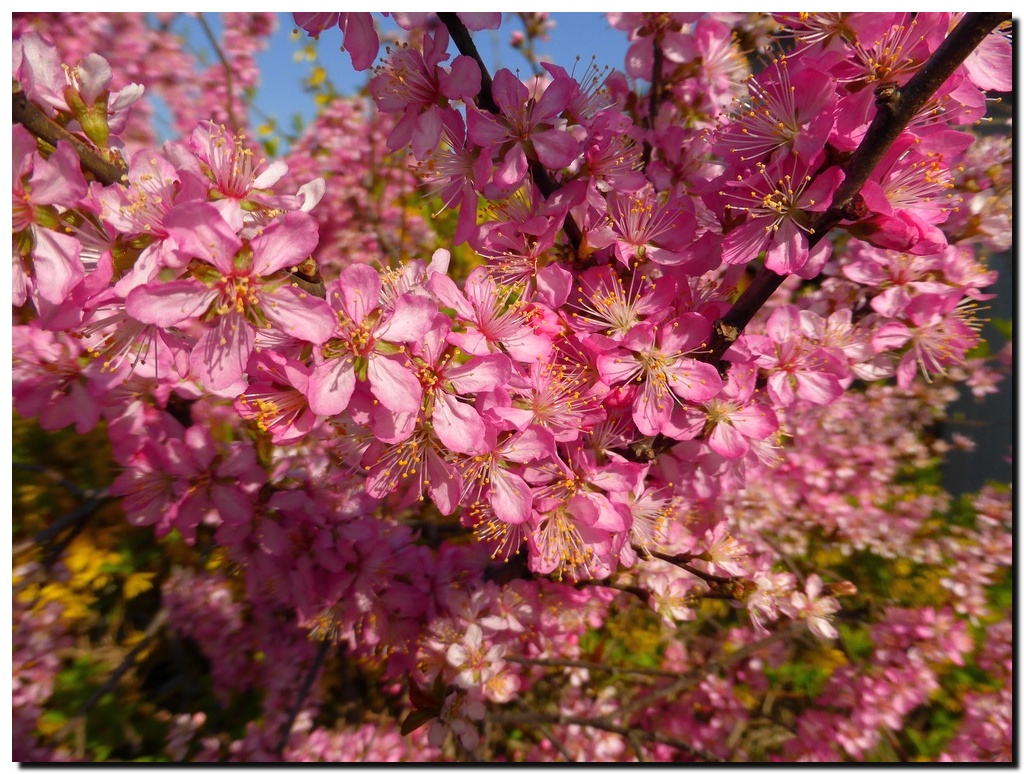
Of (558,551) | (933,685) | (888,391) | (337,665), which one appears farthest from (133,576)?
(888,391)

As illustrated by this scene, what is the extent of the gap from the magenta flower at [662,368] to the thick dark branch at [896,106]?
0.17 metres

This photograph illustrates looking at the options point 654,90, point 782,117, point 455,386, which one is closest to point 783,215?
point 782,117

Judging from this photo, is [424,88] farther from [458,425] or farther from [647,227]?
[458,425]

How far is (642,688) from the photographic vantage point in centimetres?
271

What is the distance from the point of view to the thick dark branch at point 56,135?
733 mm

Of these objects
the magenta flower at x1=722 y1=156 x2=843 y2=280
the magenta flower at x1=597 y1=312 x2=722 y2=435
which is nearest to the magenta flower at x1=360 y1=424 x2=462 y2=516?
the magenta flower at x1=597 y1=312 x2=722 y2=435

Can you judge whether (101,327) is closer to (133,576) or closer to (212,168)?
(212,168)

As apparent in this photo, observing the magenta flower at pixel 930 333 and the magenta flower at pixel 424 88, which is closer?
the magenta flower at pixel 424 88

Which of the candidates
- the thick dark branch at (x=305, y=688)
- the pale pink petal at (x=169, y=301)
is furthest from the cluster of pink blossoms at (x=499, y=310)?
the thick dark branch at (x=305, y=688)

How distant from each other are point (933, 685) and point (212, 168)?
10.7 feet

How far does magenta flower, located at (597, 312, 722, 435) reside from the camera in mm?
956

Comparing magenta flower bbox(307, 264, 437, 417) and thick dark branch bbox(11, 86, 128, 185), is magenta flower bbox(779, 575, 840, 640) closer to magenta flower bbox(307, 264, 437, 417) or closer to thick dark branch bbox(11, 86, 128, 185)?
magenta flower bbox(307, 264, 437, 417)

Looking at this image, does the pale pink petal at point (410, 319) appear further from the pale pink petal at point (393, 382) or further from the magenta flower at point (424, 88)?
the magenta flower at point (424, 88)

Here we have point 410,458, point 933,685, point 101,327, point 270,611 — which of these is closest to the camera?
point 101,327
